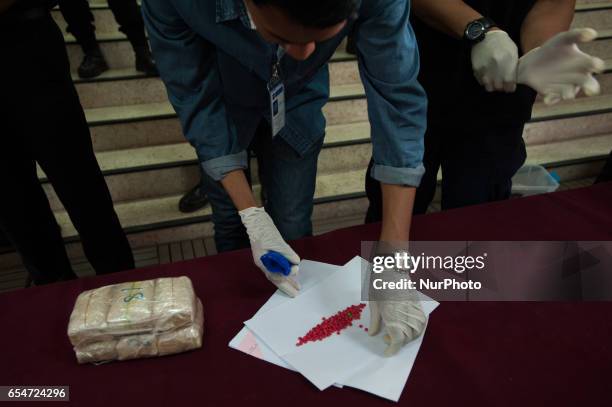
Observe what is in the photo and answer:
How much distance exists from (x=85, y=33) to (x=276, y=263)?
6.01 feet

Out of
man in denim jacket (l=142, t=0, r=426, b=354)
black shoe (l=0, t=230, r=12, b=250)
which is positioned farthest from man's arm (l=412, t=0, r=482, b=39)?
black shoe (l=0, t=230, r=12, b=250)

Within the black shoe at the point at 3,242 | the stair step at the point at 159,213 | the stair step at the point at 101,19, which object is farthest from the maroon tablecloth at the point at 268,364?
the stair step at the point at 101,19

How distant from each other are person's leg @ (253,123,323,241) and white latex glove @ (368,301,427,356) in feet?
1.46

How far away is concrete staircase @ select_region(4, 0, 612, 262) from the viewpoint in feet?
6.32

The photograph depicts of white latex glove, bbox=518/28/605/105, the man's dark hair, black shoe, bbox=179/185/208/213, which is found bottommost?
black shoe, bbox=179/185/208/213

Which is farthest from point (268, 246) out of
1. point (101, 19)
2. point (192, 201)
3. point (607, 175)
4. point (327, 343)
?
point (101, 19)

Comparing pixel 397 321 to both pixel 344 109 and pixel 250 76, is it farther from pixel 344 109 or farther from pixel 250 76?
pixel 344 109

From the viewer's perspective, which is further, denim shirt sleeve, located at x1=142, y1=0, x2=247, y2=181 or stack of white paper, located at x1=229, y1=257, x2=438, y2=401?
denim shirt sleeve, located at x1=142, y1=0, x2=247, y2=181

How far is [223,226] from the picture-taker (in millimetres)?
1102

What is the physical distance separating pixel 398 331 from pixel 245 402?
253 mm

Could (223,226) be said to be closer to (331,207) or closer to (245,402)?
(245,402)

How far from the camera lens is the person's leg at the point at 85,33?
1.87 metres

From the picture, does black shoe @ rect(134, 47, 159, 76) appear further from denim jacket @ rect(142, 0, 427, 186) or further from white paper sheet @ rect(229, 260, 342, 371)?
white paper sheet @ rect(229, 260, 342, 371)

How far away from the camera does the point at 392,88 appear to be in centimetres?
74
